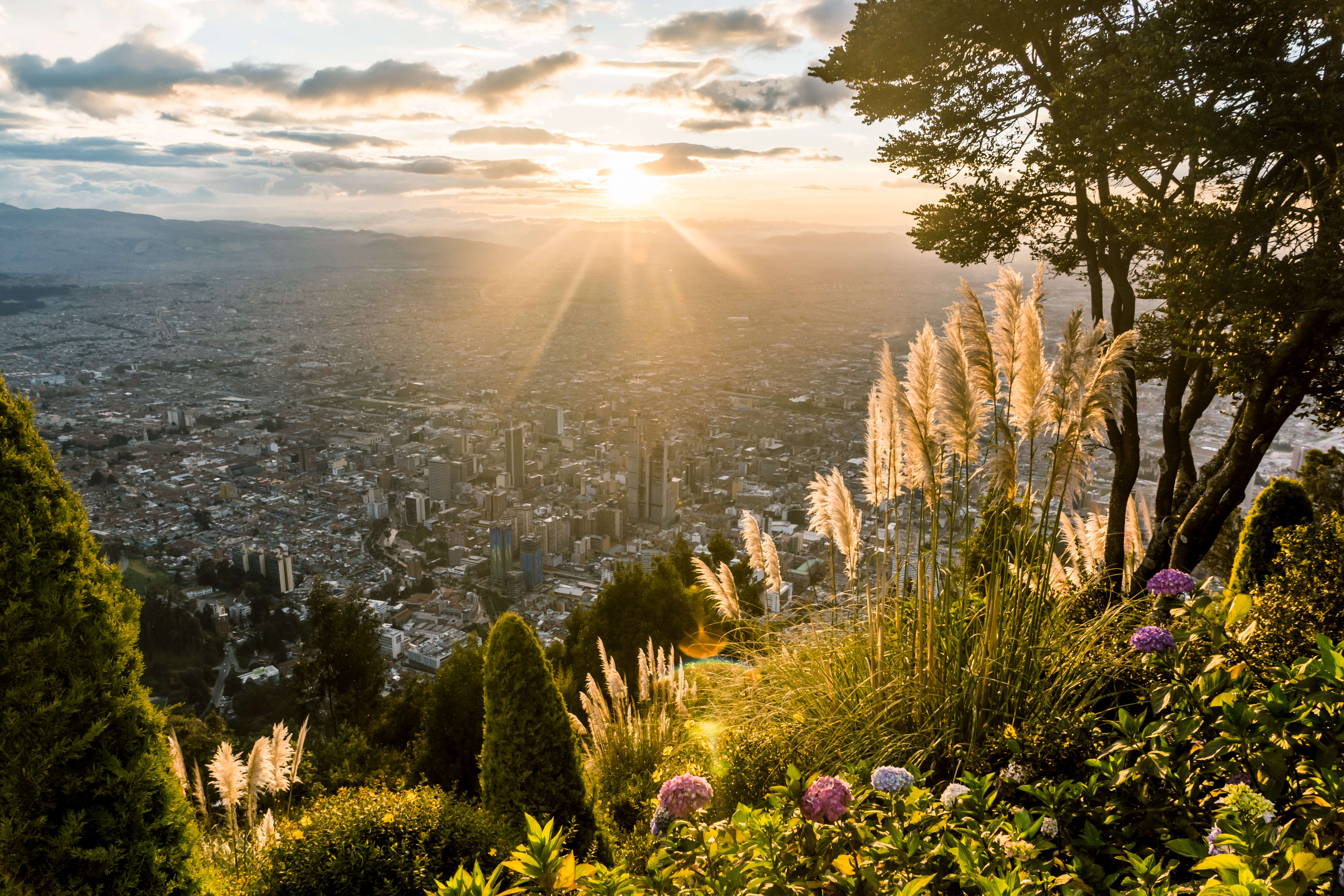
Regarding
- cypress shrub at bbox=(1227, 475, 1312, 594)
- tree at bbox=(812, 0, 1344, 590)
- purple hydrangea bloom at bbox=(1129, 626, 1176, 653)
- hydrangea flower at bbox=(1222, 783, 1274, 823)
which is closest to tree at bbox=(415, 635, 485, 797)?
tree at bbox=(812, 0, 1344, 590)

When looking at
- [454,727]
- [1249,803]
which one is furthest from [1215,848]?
[454,727]

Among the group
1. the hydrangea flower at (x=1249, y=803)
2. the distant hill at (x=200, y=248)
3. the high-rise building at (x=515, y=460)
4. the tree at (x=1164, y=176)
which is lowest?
the high-rise building at (x=515, y=460)

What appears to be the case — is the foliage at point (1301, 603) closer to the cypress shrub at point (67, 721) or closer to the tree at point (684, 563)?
the cypress shrub at point (67, 721)

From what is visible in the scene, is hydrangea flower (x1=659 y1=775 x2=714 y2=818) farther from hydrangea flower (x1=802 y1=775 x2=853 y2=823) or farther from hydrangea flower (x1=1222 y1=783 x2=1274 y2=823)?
hydrangea flower (x1=1222 y1=783 x2=1274 y2=823)

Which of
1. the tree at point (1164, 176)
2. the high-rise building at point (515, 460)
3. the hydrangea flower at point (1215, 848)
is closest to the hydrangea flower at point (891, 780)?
the hydrangea flower at point (1215, 848)

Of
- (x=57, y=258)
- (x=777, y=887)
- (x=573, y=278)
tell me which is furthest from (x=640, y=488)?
(x=57, y=258)

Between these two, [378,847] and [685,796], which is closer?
[685,796]

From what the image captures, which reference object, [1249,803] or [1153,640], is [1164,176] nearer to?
[1153,640]
